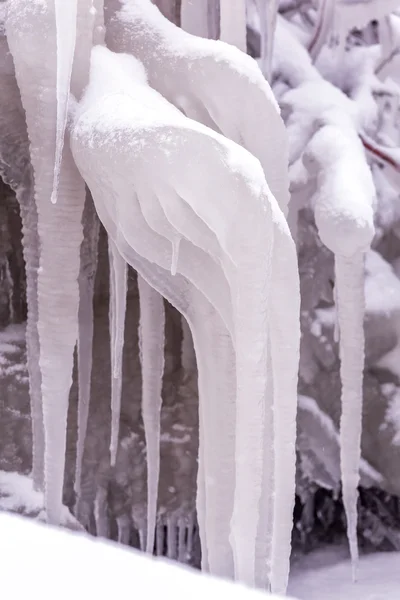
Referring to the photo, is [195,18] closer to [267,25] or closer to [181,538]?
[267,25]

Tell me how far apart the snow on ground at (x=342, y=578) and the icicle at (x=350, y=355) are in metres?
0.59

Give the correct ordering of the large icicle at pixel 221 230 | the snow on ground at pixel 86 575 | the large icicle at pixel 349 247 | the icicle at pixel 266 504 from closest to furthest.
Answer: the snow on ground at pixel 86 575 → the large icicle at pixel 221 230 → the icicle at pixel 266 504 → the large icicle at pixel 349 247

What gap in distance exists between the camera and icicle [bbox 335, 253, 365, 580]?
183cm

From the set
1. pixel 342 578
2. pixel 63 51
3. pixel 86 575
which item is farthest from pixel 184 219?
pixel 342 578

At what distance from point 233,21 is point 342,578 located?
79.0 inches

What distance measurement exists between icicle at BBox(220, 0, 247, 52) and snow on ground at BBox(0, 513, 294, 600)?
146 centimetres

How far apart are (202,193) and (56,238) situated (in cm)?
45

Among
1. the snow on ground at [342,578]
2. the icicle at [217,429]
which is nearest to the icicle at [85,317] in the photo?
the icicle at [217,429]

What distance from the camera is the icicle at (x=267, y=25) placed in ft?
6.79

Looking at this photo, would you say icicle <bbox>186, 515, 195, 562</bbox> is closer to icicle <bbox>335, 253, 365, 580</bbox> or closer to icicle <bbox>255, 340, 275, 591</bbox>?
icicle <bbox>335, 253, 365, 580</bbox>

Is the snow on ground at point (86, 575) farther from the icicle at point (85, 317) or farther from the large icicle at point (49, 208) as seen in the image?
the icicle at point (85, 317)

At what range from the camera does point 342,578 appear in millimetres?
2596

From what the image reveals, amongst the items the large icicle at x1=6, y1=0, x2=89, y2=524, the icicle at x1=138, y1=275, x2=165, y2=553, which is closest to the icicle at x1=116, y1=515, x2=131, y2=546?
A: the icicle at x1=138, y1=275, x2=165, y2=553

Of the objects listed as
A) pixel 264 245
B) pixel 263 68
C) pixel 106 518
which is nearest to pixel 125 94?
pixel 264 245
